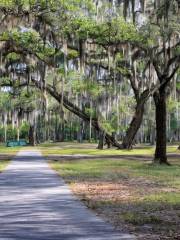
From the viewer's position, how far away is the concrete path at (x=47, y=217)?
840 centimetres

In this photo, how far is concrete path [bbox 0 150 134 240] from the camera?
840 centimetres

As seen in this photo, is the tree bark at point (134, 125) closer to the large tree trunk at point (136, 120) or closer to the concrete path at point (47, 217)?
the large tree trunk at point (136, 120)

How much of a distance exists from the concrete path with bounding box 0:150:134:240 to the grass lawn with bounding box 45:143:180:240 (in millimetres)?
377

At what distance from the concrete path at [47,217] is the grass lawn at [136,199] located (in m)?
0.38

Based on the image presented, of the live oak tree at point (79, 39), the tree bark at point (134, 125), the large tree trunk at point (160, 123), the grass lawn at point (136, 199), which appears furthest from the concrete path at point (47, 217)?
the tree bark at point (134, 125)

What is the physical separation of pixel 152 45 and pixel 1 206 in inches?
682

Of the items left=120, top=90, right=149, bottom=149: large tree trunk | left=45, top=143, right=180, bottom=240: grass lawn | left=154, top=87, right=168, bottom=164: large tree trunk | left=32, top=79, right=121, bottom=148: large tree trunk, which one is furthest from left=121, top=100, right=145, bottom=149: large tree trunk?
left=45, top=143, right=180, bottom=240: grass lawn

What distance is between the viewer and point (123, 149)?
156 ft

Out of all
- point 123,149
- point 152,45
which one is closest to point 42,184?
point 152,45

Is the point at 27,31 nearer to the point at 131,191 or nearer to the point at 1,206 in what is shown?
the point at 131,191

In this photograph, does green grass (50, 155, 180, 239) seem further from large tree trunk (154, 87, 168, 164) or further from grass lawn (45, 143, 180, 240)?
large tree trunk (154, 87, 168, 164)

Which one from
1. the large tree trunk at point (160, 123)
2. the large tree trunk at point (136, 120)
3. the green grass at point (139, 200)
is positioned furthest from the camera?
the large tree trunk at point (136, 120)

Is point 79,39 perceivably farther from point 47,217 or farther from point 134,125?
point 47,217

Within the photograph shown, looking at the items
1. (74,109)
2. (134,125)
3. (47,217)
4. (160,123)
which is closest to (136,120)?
(134,125)
